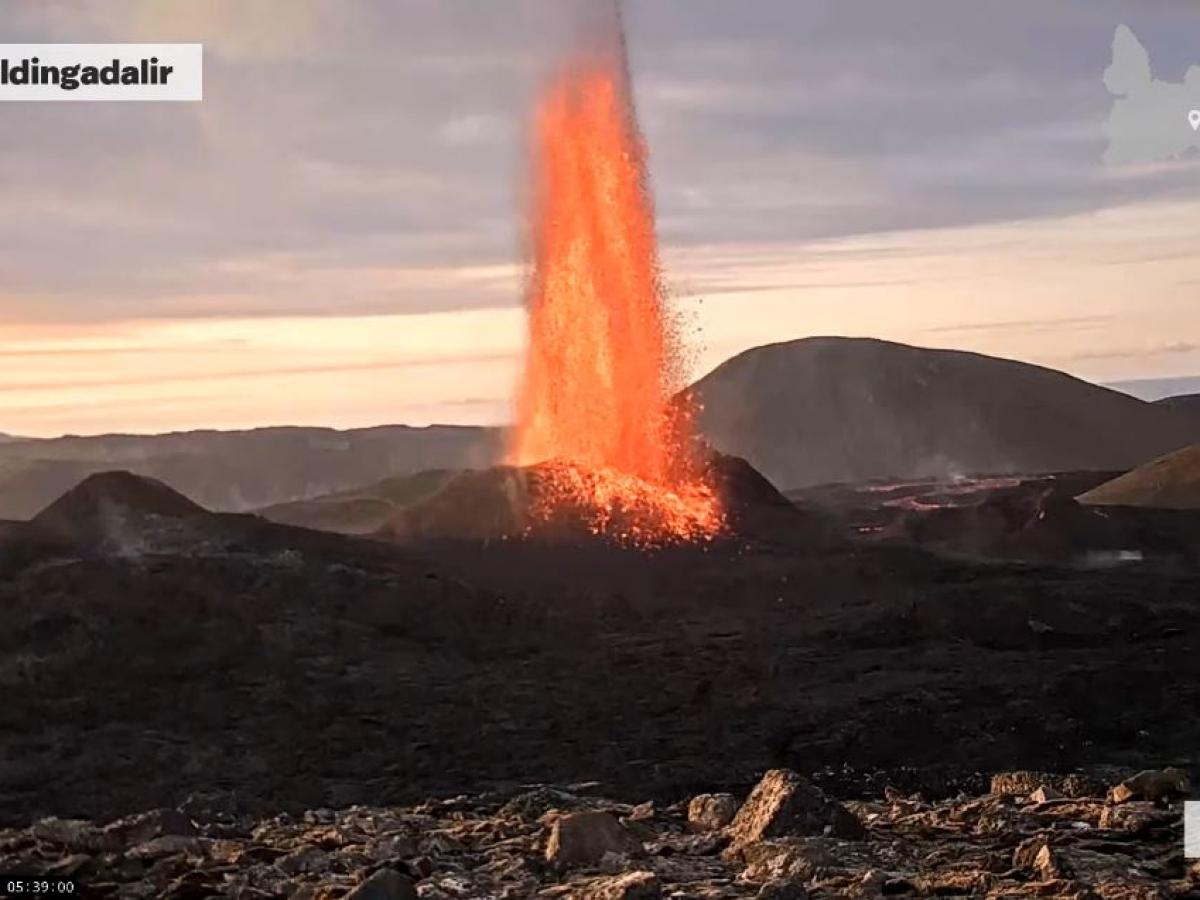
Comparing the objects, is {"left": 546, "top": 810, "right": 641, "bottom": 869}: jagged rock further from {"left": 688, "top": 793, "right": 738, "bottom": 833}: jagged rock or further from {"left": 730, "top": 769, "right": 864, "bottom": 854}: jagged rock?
{"left": 688, "top": 793, "right": 738, "bottom": 833}: jagged rock

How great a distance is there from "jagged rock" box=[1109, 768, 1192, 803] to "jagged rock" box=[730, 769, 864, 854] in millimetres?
2743

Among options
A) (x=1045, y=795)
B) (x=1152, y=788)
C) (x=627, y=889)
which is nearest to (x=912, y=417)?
(x=1045, y=795)

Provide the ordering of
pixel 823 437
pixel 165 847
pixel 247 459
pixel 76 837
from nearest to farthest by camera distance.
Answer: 1. pixel 165 847
2. pixel 76 837
3. pixel 247 459
4. pixel 823 437

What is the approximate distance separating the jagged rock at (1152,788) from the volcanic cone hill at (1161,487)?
47.6m

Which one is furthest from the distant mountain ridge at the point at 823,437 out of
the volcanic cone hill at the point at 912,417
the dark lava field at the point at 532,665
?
the dark lava field at the point at 532,665

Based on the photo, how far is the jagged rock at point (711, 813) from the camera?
37.3ft

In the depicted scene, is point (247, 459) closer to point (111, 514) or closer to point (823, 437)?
point (823, 437)

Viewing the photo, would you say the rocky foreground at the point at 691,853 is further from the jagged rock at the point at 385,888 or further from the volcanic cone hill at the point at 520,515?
the volcanic cone hill at the point at 520,515

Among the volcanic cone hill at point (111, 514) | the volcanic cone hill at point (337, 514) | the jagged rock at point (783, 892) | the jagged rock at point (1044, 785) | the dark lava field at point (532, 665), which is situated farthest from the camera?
the volcanic cone hill at point (337, 514)

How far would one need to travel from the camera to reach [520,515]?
38.1 meters

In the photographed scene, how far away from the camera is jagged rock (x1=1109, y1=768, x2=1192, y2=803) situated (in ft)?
38.5

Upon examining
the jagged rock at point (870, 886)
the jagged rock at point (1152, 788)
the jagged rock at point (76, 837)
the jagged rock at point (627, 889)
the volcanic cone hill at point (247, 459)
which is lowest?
the jagged rock at point (1152, 788)

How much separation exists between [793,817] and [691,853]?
91cm

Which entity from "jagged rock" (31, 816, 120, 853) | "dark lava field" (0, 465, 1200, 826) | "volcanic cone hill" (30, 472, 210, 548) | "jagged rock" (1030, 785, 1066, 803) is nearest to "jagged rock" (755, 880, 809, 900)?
"jagged rock" (1030, 785, 1066, 803)
